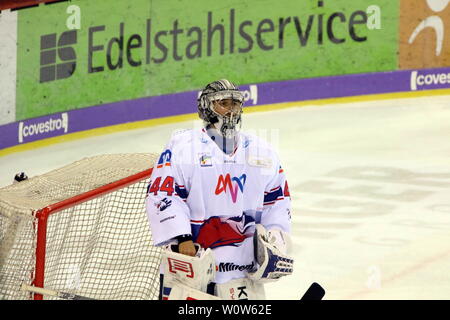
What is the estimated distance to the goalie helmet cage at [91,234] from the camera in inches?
157

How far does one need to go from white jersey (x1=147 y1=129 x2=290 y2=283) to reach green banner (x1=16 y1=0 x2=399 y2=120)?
6.38m

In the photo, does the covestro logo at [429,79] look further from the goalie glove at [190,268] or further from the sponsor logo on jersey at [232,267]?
the goalie glove at [190,268]

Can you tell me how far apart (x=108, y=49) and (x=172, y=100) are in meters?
0.82

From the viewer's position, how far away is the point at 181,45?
33.7 feet

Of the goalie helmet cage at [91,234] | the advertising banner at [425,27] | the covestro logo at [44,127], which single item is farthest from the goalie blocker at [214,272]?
the advertising banner at [425,27]

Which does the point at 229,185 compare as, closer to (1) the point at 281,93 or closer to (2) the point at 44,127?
(2) the point at 44,127

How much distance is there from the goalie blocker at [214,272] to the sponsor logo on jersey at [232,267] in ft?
0.11

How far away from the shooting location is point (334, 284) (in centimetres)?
559

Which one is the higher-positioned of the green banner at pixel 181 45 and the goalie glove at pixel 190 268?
the green banner at pixel 181 45

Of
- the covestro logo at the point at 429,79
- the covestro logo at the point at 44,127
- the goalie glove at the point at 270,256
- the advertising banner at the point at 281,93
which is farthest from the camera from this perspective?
the covestro logo at the point at 429,79

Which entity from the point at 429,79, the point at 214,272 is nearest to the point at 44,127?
the point at 429,79

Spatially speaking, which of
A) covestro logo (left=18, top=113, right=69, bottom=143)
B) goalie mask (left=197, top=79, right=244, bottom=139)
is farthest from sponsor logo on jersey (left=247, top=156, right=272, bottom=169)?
covestro logo (left=18, top=113, right=69, bottom=143)

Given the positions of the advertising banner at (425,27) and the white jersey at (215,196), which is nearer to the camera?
the white jersey at (215,196)

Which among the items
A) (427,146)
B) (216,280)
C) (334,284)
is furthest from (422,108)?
(216,280)
